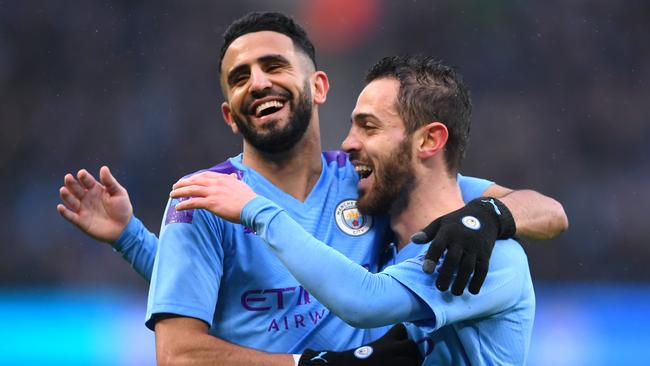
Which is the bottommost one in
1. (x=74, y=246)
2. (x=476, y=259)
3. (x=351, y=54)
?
(x=476, y=259)

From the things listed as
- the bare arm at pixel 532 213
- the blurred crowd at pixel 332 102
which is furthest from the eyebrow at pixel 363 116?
the blurred crowd at pixel 332 102

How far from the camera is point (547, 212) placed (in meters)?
3.71

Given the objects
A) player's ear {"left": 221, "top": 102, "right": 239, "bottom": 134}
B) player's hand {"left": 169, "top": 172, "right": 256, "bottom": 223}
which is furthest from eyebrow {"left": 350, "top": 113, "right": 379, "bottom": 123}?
player's hand {"left": 169, "top": 172, "right": 256, "bottom": 223}

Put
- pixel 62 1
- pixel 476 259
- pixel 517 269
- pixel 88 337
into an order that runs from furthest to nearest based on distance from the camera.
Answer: pixel 62 1 → pixel 88 337 → pixel 517 269 → pixel 476 259

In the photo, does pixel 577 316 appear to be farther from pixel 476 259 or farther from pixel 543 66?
pixel 476 259

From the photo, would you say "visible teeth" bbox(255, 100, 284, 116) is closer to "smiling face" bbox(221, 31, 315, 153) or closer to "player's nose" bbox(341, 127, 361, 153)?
"smiling face" bbox(221, 31, 315, 153)

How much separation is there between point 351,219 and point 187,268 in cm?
73

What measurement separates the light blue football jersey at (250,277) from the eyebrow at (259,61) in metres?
0.37

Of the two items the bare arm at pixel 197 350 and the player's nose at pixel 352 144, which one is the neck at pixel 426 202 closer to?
the player's nose at pixel 352 144

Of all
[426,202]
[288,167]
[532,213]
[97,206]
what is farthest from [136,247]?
[532,213]

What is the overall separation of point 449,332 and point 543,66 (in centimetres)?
1012

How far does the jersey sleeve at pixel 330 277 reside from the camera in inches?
112

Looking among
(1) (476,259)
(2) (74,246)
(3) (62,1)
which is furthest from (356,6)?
(1) (476,259)

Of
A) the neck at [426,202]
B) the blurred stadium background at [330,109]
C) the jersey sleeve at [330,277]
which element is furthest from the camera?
the blurred stadium background at [330,109]
